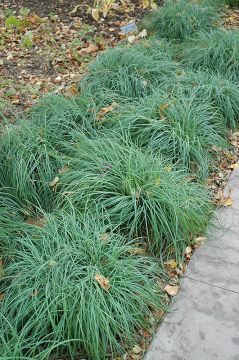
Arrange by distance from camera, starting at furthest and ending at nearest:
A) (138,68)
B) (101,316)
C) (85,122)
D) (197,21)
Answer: (197,21) < (138,68) < (85,122) < (101,316)

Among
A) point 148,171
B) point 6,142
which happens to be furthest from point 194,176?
point 6,142

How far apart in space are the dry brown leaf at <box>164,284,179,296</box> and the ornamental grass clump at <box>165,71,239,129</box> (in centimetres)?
209

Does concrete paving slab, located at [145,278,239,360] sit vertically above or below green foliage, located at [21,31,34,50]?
above

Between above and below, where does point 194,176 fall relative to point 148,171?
below

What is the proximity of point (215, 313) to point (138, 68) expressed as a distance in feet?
9.71

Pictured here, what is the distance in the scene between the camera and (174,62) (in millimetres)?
5344

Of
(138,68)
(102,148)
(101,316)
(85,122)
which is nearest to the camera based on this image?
(101,316)

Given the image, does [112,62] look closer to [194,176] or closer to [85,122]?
[85,122]

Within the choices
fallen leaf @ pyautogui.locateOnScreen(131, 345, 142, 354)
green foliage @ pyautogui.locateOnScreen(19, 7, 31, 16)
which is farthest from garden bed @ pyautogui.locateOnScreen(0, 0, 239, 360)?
green foliage @ pyautogui.locateOnScreen(19, 7, 31, 16)

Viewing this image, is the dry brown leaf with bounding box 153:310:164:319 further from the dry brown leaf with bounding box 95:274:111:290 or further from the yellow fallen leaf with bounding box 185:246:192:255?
the yellow fallen leaf with bounding box 185:246:192:255

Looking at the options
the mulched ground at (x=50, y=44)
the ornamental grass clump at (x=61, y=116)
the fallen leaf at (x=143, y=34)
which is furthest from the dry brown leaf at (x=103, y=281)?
the fallen leaf at (x=143, y=34)

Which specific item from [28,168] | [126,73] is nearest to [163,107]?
[126,73]

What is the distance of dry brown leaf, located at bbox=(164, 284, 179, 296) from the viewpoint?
308cm

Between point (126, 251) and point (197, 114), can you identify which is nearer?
point (126, 251)
